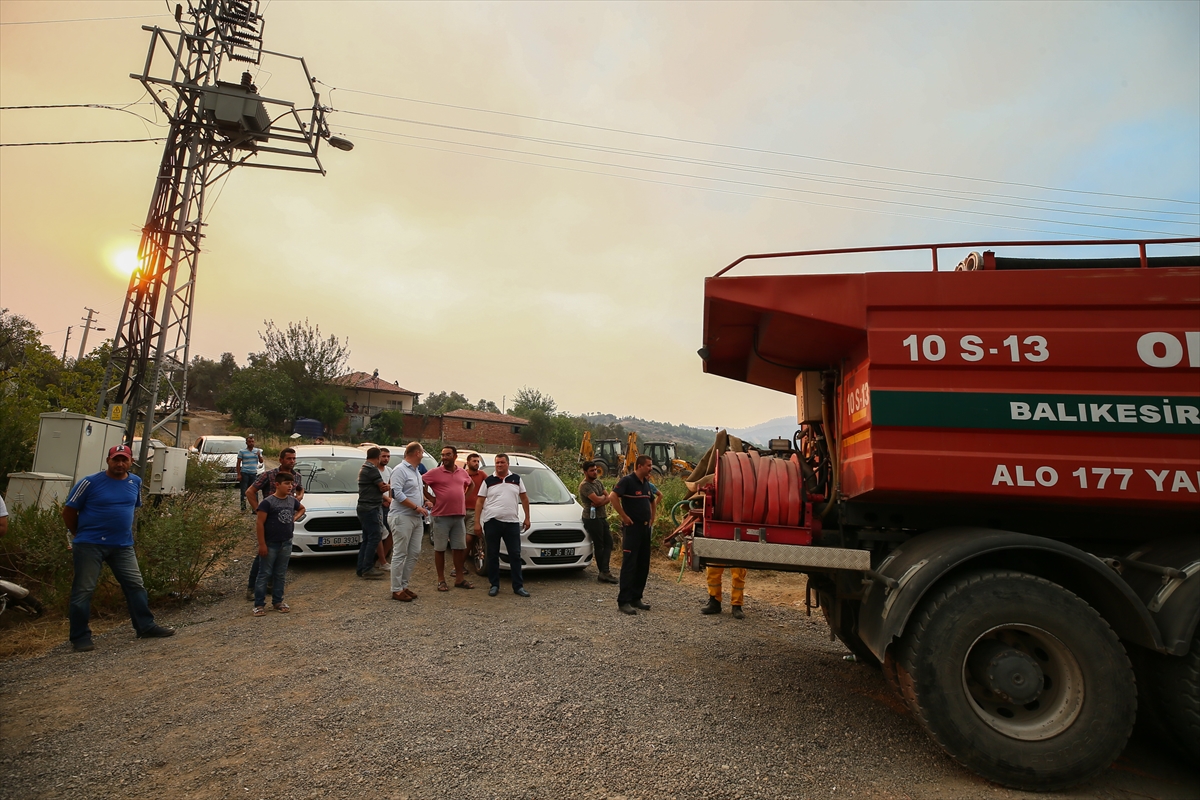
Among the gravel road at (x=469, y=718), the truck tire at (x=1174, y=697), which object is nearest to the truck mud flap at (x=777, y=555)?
the gravel road at (x=469, y=718)

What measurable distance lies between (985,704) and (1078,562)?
2.90 feet

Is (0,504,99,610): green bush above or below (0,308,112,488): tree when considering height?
below

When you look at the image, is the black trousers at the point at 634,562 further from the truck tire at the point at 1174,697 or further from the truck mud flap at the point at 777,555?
the truck tire at the point at 1174,697

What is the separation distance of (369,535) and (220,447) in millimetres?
13409

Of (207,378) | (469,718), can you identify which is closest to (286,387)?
(207,378)

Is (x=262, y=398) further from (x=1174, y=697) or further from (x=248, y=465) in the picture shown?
(x=1174, y=697)

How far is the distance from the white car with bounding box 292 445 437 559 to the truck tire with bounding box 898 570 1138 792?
7.07 metres

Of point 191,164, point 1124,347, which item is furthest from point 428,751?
point 191,164

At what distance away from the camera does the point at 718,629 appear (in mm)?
6016

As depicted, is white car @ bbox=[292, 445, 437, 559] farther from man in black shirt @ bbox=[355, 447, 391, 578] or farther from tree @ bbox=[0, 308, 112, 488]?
tree @ bbox=[0, 308, 112, 488]

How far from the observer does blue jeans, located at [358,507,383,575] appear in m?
7.94

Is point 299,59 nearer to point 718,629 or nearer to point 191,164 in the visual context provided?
point 191,164

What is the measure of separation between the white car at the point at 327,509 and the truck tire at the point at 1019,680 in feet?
23.2

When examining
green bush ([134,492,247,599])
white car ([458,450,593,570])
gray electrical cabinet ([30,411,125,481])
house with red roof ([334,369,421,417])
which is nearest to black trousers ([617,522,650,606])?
white car ([458,450,593,570])
